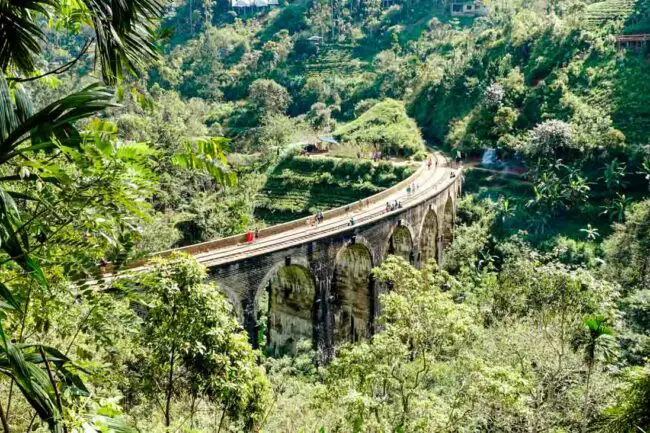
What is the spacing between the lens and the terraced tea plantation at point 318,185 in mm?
45312

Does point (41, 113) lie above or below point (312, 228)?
above

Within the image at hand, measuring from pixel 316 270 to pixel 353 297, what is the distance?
216 inches

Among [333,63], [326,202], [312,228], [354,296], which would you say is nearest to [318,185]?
[326,202]

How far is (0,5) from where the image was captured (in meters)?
2.97

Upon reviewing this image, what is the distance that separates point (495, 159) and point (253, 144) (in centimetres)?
2256

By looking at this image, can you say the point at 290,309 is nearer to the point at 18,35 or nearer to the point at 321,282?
the point at 321,282

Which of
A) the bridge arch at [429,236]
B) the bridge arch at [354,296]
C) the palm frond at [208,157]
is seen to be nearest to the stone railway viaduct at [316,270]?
the bridge arch at [354,296]

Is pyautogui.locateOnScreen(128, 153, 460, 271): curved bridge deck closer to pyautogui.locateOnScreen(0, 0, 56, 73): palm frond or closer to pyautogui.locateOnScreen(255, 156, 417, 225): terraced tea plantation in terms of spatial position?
pyautogui.locateOnScreen(255, 156, 417, 225): terraced tea plantation

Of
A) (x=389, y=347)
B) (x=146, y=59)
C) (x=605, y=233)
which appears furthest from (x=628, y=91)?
(x=146, y=59)

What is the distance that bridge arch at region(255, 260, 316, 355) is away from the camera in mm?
23250

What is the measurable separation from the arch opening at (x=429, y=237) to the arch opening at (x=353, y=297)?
23.6ft

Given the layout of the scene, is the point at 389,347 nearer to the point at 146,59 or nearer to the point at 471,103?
the point at 146,59

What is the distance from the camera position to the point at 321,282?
23.1m

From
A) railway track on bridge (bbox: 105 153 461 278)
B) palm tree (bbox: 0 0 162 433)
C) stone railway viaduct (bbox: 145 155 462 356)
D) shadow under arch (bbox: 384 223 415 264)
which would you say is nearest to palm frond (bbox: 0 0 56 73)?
palm tree (bbox: 0 0 162 433)
